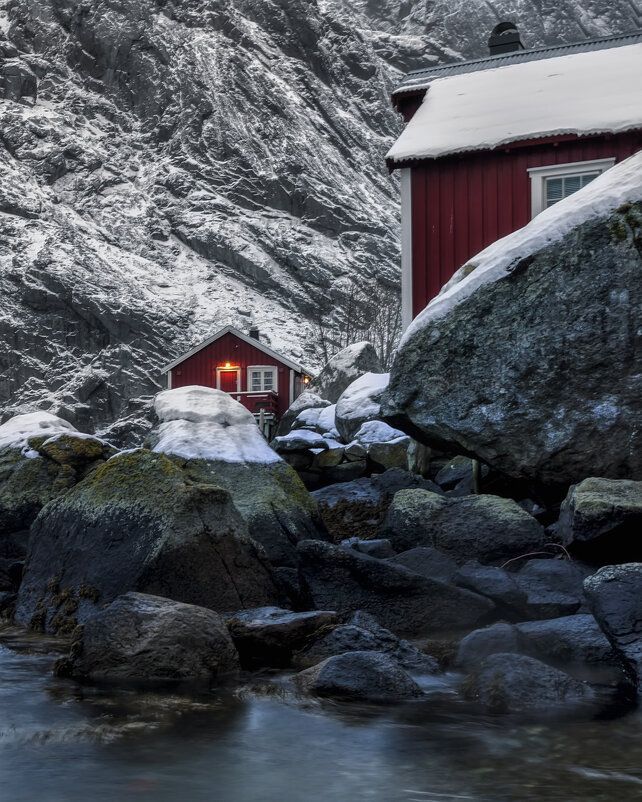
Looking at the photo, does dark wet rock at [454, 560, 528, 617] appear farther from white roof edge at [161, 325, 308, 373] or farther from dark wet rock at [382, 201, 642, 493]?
white roof edge at [161, 325, 308, 373]

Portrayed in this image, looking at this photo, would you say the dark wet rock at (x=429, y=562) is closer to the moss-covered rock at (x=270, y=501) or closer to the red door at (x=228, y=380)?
the moss-covered rock at (x=270, y=501)

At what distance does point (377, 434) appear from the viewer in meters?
13.3

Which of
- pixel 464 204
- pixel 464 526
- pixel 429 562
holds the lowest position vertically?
pixel 429 562

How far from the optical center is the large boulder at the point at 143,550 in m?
6.79

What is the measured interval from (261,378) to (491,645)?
107ft

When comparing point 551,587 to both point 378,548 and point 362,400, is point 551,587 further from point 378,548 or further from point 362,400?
point 362,400

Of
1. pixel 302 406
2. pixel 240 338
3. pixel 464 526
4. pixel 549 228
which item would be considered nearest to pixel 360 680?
pixel 464 526

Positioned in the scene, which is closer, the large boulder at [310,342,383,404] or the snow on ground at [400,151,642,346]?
the snow on ground at [400,151,642,346]

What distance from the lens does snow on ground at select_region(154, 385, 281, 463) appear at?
8867mm

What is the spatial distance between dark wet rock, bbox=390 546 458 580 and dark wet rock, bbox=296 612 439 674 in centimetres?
113

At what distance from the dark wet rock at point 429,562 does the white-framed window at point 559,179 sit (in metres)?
7.17

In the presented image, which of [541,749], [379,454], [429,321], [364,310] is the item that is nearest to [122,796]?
[541,749]

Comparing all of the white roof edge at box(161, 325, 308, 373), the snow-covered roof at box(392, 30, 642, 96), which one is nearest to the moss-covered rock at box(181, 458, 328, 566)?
the snow-covered roof at box(392, 30, 642, 96)

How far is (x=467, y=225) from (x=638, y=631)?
9.25 meters
